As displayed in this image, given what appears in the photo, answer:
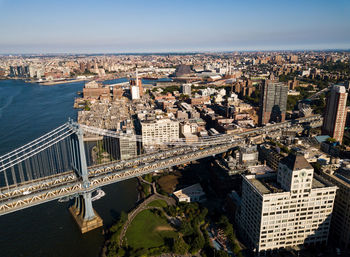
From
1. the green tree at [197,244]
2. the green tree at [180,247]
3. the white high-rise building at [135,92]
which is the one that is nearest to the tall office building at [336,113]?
the green tree at [197,244]

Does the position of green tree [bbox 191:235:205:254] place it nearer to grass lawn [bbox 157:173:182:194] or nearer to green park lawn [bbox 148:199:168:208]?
green park lawn [bbox 148:199:168:208]

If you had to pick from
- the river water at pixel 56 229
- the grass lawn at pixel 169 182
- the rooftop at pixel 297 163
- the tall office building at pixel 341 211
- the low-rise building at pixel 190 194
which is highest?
the rooftop at pixel 297 163

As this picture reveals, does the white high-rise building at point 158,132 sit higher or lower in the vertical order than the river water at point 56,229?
higher

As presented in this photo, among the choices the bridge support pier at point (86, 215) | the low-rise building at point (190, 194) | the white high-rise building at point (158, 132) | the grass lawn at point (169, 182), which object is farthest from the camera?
the white high-rise building at point (158, 132)

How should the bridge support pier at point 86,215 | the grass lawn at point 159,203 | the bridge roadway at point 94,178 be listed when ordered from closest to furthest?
the bridge roadway at point 94,178 < the bridge support pier at point 86,215 < the grass lawn at point 159,203

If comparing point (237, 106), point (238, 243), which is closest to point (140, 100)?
point (237, 106)

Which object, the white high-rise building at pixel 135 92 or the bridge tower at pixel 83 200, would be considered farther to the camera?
the white high-rise building at pixel 135 92

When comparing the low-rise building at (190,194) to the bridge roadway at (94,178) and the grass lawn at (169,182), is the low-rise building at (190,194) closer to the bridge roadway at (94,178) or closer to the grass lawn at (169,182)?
the grass lawn at (169,182)
